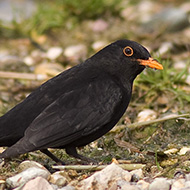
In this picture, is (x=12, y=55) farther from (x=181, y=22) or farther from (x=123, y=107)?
(x=123, y=107)

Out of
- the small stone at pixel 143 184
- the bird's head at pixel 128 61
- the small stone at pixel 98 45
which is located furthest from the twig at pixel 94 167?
the small stone at pixel 98 45

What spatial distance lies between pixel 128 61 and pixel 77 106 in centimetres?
72

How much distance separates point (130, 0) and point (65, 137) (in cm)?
715

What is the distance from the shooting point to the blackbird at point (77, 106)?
171 inches

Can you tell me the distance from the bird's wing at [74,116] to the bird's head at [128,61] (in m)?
0.23

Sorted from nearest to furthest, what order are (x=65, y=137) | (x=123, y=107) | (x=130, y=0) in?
(x=65, y=137) → (x=123, y=107) → (x=130, y=0)

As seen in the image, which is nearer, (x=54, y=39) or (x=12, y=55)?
(x=12, y=55)

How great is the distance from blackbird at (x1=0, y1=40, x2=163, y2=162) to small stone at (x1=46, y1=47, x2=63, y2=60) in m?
3.80

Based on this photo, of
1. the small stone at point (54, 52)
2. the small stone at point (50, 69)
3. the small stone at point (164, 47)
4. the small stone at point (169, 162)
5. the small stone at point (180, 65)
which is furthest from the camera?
the small stone at point (54, 52)

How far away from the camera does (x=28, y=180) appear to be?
4.07 meters

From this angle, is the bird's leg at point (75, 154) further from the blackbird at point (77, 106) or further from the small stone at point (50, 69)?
the small stone at point (50, 69)

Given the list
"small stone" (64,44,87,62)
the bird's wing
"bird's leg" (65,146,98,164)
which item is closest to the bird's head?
the bird's wing

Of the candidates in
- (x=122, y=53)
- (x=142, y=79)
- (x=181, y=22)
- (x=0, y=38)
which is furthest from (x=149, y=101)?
(x=0, y=38)

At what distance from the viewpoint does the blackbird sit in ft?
14.2
